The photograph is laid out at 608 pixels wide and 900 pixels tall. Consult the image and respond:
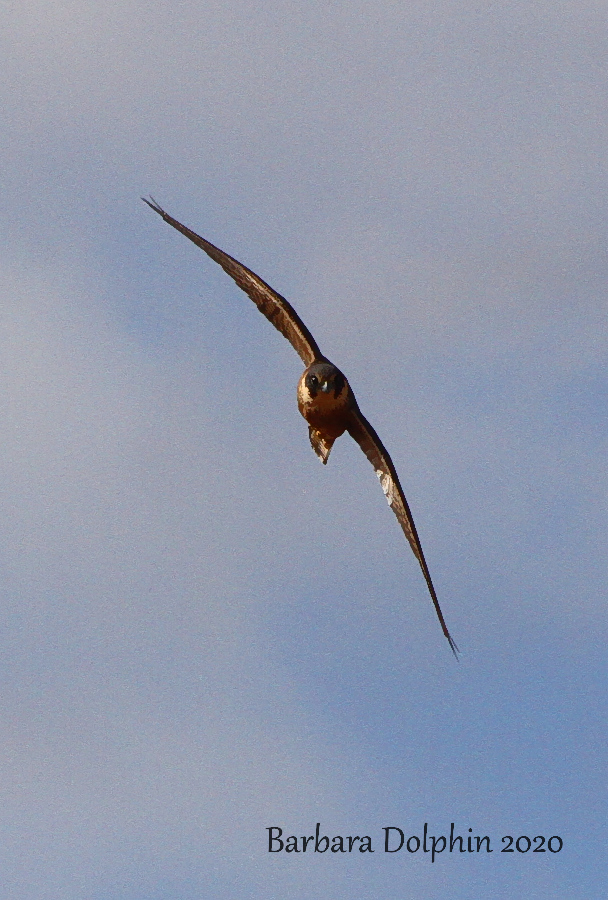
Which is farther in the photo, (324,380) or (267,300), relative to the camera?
(267,300)

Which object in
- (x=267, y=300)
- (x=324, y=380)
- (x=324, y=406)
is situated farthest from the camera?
(x=267, y=300)

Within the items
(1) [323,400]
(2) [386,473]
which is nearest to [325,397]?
(1) [323,400]

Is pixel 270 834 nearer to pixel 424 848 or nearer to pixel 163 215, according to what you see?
pixel 424 848

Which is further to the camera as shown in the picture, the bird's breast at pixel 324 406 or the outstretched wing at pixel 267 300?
the outstretched wing at pixel 267 300

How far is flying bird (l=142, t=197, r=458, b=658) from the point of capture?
48.3m

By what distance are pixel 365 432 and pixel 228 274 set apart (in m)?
6.62

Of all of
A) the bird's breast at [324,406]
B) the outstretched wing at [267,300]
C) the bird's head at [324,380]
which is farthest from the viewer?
the outstretched wing at [267,300]

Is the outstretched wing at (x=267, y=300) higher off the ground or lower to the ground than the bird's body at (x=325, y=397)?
higher

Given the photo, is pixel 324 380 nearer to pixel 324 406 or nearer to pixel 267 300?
pixel 324 406

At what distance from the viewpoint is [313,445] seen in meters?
50.7

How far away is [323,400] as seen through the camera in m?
48.4

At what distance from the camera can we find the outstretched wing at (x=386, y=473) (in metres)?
50.2

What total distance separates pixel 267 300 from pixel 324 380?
5.02 metres

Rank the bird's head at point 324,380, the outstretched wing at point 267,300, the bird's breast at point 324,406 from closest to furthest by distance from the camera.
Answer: the bird's head at point 324,380 < the bird's breast at point 324,406 < the outstretched wing at point 267,300
